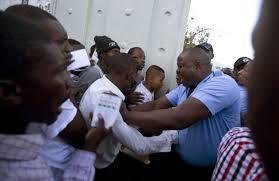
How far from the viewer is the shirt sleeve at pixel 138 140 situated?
2.06m

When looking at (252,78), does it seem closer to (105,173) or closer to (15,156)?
(15,156)

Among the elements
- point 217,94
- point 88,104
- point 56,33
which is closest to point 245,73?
point 217,94

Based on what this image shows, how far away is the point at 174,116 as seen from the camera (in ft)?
7.89

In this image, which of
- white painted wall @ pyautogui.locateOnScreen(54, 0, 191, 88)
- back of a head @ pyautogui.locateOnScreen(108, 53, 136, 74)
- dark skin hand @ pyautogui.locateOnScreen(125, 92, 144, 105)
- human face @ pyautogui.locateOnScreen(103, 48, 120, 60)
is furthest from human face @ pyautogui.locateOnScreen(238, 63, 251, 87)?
human face @ pyautogui.locateOnScreen(103, 48, 120, 60)

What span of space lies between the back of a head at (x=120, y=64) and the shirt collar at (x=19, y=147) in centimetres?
144

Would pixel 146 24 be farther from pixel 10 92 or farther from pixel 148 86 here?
pixel 10 92

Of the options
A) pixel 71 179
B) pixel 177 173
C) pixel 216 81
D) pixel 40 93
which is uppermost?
pixel 40 93

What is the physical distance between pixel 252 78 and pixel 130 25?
319cm

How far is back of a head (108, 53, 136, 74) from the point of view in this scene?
2.45 meters

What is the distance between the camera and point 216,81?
2.61 meters

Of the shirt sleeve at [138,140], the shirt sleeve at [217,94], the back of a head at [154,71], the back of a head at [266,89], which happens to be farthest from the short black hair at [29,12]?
the back of a head at [154,71]

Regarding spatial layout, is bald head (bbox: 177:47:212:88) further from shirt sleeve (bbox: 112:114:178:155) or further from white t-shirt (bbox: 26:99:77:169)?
white t-shirt (bbox: 26:99:77:169)

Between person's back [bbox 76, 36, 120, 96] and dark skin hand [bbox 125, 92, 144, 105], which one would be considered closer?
dark skin hand [bbox 125, 92, 144, 105]

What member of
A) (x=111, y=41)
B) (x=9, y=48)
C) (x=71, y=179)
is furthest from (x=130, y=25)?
(x=9, y=48)
